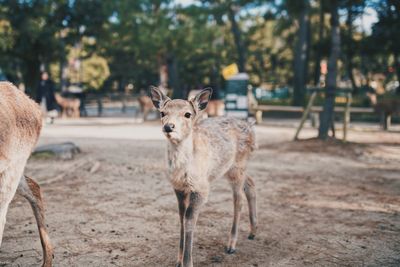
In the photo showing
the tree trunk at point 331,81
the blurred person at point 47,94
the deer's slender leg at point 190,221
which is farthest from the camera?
the blurred person at point 47,94

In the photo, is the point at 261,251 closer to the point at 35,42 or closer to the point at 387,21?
the point at 387,21

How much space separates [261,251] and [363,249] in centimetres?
105

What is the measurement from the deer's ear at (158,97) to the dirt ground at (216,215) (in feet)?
4.89

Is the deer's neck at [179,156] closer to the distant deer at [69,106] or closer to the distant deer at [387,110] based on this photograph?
the distant deer at [387,110]

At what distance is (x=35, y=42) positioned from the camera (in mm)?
21906

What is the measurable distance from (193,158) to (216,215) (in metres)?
1.80

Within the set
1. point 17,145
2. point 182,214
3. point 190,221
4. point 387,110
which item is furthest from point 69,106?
point 190,221

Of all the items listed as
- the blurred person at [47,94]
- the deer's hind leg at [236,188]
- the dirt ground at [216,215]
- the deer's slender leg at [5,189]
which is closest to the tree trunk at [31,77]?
the blurred person at [47,94]

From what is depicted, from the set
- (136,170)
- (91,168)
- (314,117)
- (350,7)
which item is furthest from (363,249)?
(314,117)

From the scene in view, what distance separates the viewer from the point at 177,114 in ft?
12.1

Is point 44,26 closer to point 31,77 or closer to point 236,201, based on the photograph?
point 31,77

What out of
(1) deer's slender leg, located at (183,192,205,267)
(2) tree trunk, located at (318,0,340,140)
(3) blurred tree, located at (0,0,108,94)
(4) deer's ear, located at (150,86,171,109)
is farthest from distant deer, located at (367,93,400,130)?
(3) blurred tree, located at (0,0,108,94)

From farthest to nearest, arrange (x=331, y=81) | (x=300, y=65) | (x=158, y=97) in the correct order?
1. (x=300, y=65)
2. (x=331, y=81)
3. (x=158, y=97)

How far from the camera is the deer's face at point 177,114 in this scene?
3566 millimetres
